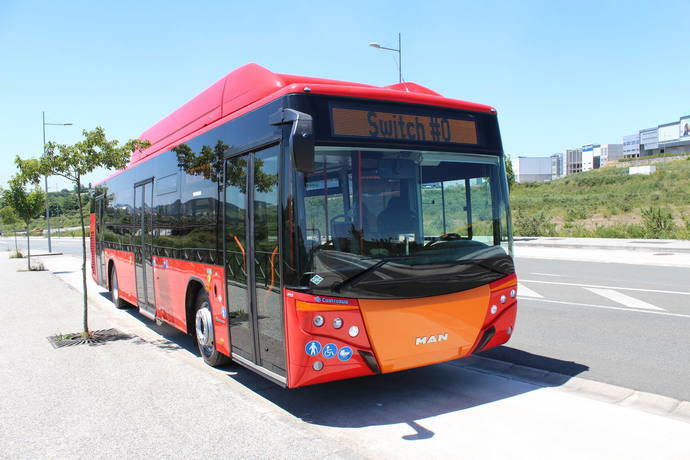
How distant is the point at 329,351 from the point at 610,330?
5.31 meters

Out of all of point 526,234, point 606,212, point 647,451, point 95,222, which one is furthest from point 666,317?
point 606,212

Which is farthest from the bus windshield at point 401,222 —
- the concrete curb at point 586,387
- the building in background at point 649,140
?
the building in background at point 649,140

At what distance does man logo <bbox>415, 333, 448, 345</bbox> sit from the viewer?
193 inches

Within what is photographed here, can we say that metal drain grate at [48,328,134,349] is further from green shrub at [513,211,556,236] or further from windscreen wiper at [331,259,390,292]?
green shrub at [513,211,556,236]

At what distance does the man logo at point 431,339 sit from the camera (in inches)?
193

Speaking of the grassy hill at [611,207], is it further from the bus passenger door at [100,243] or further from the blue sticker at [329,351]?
the blue sticker at [329,351]

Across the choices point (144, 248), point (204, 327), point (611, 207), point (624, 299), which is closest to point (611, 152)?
point (611, 207)

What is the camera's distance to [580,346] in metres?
7.16

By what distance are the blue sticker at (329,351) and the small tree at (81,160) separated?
5.39 m

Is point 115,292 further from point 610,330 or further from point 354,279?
point 610,330

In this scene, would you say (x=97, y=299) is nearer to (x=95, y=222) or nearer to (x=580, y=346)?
(x=95, y=222)

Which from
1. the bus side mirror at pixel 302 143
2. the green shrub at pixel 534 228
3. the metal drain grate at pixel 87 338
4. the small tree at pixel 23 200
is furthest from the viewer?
Result: the green shrub at pixel 534 228

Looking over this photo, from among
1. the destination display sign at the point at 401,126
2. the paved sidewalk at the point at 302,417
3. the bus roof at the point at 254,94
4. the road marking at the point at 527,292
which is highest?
the bus roof at the point at 254,94

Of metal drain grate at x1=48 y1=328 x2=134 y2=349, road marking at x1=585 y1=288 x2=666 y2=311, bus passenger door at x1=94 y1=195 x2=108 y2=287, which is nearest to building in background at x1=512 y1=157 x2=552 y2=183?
road marking at x1=585 y1=288 x2=666 y2=311
